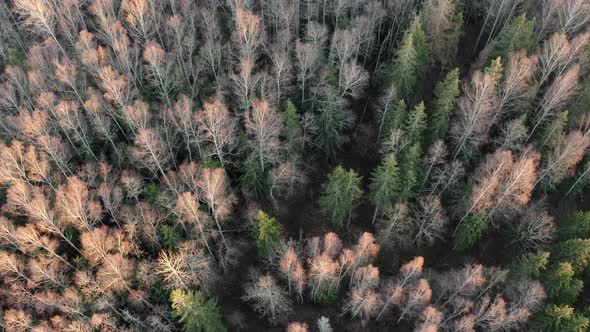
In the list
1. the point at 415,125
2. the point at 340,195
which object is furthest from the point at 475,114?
the point at 340,195

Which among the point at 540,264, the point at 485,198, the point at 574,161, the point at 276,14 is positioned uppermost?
the point at 276,14

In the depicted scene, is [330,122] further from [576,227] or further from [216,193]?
[576,227]

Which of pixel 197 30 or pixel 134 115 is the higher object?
pixel 197 30

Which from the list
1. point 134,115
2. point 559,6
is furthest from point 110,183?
point 559,6

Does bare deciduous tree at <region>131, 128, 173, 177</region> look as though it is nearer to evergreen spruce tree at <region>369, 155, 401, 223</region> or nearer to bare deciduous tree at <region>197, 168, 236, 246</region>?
bare deciduous tree at <region>197, 168, 236, 246</region>

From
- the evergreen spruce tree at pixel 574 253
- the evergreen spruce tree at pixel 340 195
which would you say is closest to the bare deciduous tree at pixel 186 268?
the evergreen spruce tree at pixel 340 195

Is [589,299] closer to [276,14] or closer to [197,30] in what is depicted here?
[276,14]

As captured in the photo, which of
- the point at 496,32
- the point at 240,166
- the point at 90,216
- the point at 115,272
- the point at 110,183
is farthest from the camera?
the point at 496,32

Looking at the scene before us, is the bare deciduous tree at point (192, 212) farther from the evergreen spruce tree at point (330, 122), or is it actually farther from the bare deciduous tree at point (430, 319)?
the bare deciduous tree at point (430, 319)
